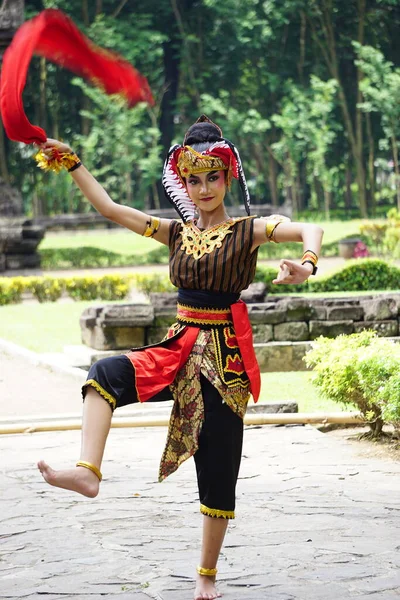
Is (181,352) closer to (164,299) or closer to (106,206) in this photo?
(106,206)

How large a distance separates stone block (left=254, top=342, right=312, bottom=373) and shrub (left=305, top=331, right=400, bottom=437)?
10.9ft

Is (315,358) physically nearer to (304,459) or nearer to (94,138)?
(304,459)

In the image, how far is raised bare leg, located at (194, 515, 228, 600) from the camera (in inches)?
187

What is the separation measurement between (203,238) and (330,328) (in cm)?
767

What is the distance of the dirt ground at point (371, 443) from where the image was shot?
25.0 ft

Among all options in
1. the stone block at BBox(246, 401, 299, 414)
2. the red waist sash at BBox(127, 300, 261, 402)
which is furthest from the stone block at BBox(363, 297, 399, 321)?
the red waist sash at BBox(127, 300, 261, 402)

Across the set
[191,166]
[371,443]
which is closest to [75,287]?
[371,443]

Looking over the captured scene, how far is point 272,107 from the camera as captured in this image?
42.7 metres

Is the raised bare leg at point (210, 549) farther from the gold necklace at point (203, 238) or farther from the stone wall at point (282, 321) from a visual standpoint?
the stone wall at point (282, 321)

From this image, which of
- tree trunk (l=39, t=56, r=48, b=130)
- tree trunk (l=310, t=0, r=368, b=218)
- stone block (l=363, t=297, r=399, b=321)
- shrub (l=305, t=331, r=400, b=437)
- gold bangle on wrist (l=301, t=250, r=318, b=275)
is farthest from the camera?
tree trunk (l=310, t=0, r=368, b=218)

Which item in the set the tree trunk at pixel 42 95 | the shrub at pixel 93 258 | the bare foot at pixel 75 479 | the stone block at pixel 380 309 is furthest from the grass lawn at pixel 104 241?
the bare foot at pixel 75 479

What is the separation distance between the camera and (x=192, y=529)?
574 centimetres

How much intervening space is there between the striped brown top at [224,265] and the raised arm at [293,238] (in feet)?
0.18

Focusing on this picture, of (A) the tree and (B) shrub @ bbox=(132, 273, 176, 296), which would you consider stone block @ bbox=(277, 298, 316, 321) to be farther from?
(A) the tree
